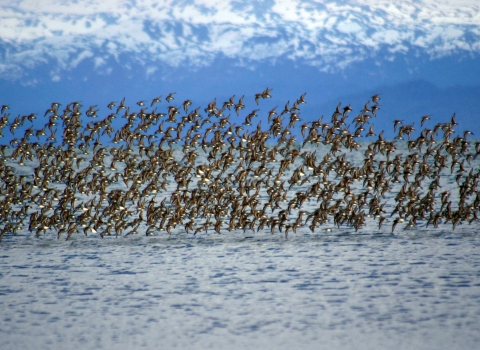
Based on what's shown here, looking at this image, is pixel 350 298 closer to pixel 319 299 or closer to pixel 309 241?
pixel 319 299

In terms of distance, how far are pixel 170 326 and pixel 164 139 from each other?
62.1 feet

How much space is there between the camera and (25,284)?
117 feet

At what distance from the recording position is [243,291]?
112 ft

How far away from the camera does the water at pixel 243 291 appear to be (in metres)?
27.2

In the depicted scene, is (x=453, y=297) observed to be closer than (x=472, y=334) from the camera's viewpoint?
No

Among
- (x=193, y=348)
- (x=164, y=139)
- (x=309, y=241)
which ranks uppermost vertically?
(x=164, y=139)

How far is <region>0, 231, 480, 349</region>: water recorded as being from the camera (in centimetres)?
2722

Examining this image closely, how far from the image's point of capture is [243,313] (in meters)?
30.4

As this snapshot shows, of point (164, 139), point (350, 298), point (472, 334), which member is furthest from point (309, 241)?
point (472, 334)

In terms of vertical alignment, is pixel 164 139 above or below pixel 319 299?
above

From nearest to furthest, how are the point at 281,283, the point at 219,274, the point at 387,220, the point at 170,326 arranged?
the point at 170,326 → the point at 281,283 → the point at 219,274 → the point at 387,220

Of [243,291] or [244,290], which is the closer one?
[243,291]

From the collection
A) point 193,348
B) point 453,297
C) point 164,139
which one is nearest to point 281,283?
point 453,297

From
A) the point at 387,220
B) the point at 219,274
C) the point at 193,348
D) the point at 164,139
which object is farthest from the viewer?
the point at 387,220
